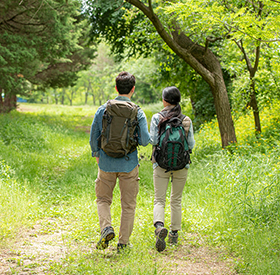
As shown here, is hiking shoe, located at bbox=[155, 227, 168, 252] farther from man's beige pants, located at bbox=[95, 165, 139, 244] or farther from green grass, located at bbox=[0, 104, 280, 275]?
man's beige pants, located at bbox=[95, 165, 139, 244]

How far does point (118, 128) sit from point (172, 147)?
787mm

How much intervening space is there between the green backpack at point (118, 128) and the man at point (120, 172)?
11cm

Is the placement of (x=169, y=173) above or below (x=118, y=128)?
below

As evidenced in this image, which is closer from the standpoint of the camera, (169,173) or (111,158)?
(111,158)

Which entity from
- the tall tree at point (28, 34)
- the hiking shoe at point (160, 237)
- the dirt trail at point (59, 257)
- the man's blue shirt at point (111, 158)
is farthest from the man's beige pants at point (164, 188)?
the tall tree at point (28, 34)

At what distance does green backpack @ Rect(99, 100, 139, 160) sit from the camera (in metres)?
3.58

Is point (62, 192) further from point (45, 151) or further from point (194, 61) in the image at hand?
point (194, 61)

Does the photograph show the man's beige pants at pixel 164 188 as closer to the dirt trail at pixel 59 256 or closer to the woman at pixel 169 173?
the woman at pixel 169 173

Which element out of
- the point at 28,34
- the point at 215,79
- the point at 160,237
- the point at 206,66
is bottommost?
the point at 160,237

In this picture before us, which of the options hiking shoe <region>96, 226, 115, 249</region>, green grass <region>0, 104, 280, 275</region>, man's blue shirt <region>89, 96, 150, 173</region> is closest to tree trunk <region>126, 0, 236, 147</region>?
green grass <region>0, 104, 280, 275</region>

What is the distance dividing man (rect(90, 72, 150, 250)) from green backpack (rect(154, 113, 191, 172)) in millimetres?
311

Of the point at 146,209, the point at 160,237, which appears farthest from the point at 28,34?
the point at 160,237

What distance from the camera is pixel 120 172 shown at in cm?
370

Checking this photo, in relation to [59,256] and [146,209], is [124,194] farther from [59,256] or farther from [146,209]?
[146,209]
